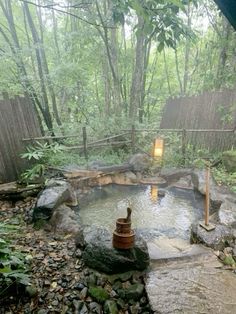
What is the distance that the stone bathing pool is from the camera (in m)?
3.91

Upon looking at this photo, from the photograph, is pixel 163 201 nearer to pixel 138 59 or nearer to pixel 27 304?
pixel 27 304

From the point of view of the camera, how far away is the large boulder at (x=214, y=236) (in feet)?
11.4

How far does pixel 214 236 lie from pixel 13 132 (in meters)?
4.19

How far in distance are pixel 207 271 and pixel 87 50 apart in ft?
32.6

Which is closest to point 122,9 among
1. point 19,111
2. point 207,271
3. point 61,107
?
point 207,271

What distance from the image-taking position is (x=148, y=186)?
6.64m

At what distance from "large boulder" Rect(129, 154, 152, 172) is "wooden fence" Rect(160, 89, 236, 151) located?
1489 mm

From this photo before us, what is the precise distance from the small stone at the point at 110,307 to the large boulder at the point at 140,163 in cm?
479

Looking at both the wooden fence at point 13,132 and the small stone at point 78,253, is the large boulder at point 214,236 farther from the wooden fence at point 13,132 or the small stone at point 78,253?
the wooden fence at point 13,132

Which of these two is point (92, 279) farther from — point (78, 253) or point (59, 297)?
point (78, 253)

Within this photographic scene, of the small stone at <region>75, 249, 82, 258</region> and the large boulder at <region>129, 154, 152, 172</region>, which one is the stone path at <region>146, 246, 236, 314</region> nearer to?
the small stone at <region>75, 249, 82, 258</region>

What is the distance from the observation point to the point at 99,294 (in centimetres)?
263

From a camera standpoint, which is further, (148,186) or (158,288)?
(148,186)

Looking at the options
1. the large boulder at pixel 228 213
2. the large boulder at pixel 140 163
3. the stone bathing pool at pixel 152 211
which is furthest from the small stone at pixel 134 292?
the large boulder at pixel 140 163
